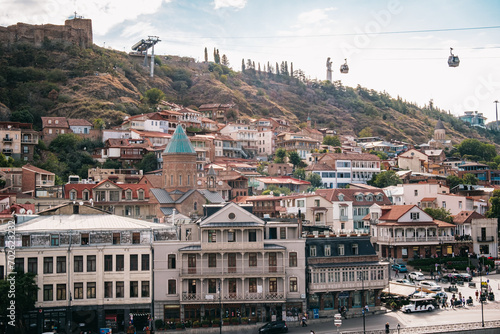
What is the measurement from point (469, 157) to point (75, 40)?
107593 mm

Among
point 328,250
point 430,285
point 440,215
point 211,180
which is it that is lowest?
point 430,285

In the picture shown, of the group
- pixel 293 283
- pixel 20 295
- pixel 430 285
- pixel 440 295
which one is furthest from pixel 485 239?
pixel 20 295

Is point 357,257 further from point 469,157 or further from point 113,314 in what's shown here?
point 469,157

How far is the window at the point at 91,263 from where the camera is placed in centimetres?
5175

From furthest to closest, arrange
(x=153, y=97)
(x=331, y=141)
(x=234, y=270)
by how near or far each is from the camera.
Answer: (x=153, y=97), (x=331, y=141), (x=234, y=270)

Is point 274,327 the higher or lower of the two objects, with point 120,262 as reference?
lower

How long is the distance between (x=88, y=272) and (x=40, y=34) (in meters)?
145

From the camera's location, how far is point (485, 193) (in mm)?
101875

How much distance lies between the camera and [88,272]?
51.7 meters

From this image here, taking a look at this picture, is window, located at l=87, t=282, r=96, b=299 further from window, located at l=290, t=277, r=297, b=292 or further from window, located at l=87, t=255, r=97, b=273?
window, located at l=290, t=277, r=297, b=292

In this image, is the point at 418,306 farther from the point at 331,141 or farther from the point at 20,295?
the point at 331,141

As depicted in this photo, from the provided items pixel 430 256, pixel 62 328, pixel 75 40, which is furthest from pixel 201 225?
pixel 75 40

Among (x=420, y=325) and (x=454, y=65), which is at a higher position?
(x=454, y=65)

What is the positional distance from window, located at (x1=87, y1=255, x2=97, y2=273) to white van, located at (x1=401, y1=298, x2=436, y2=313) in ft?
81.7
